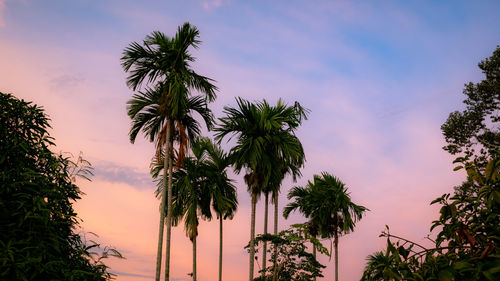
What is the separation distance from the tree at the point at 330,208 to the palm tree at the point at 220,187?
7856mm

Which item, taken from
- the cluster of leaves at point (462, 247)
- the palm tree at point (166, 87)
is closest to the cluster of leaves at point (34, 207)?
the cluster of leaves at point (462, 247)

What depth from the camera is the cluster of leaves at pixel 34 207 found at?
7172mm

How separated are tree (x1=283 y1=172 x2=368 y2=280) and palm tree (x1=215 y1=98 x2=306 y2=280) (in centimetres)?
1410

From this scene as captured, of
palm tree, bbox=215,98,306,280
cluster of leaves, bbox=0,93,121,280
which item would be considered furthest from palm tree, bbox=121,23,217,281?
cluster of leaves, bbox=0,93,121,280

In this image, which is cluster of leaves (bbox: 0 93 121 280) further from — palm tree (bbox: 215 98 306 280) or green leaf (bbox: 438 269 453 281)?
palm tree (bbox: 215 98 306 280)

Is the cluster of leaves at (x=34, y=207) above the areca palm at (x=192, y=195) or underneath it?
underneath

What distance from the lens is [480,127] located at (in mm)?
27641

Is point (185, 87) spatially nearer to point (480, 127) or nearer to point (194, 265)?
point (194, 265)

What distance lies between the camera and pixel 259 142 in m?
25.9

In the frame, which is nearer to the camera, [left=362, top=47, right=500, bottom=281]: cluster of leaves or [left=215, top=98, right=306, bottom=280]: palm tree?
[left=362, top=47, right=500, bottom=281]: cluster of leaves

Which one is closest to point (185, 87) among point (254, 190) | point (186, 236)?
point (254, 190)

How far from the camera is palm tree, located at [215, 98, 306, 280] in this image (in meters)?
25.9

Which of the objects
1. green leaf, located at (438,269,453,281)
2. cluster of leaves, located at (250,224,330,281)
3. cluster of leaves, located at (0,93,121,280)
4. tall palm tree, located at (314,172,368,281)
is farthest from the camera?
tall palm tree, located at (314,172,368,281)

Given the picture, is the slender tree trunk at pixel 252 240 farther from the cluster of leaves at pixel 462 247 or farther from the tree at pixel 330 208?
the cluster of leaves at pixel 462 247
